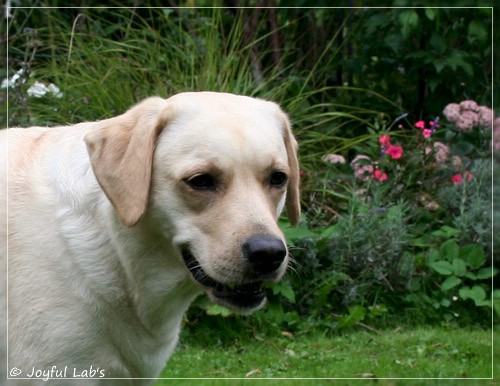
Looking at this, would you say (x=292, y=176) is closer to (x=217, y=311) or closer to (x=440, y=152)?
(x=217, y=311)

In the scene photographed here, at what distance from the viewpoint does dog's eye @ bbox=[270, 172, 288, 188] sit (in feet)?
9.67

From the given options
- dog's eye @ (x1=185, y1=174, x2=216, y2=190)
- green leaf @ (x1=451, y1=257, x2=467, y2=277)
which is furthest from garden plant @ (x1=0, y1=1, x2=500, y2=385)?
dog's eye @ (x1=185, y1=174, x2=216, y2=190)

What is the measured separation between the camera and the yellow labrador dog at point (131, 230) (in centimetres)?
278

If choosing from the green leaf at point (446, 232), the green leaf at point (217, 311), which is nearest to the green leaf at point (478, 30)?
the green leaf at point (446, 232)

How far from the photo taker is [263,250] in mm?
2693

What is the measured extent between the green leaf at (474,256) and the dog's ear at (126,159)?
131 inches

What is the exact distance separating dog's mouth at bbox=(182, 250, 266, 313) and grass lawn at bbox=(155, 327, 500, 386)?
1.66 meters

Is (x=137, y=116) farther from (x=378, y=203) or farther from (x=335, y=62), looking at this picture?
(x=335, y=62)

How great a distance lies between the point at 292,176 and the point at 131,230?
0.71 metres

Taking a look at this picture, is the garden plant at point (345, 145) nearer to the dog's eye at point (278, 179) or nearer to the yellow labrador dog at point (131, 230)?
the dog's eye at point (278, 179)

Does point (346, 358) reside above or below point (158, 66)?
below

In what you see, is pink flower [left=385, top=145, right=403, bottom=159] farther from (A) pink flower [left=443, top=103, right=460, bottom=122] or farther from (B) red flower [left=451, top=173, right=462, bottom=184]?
(A) pink flower [left=443, top=103, right=460, bottom=122]

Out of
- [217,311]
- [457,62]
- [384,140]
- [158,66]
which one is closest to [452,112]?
[457,62]

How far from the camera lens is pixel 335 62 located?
734 cm
